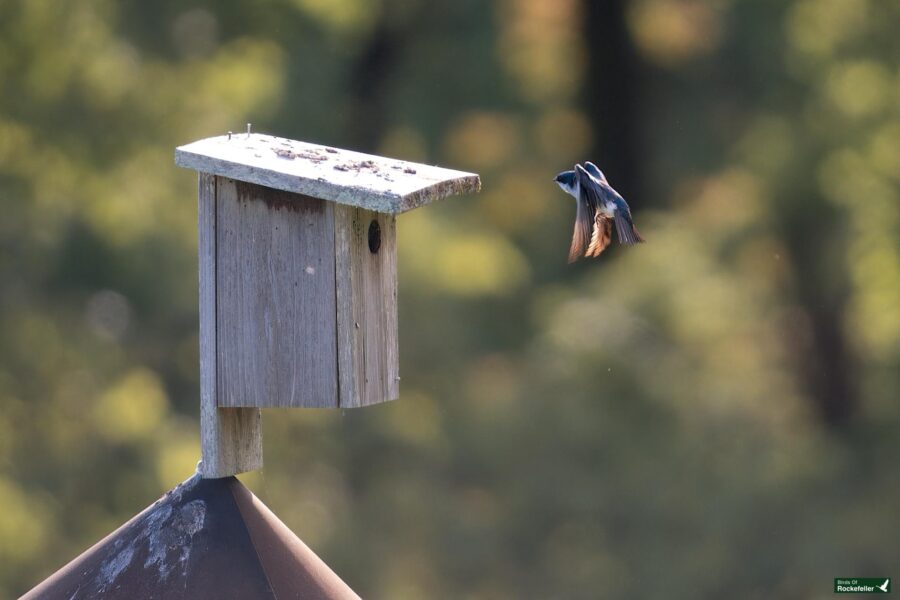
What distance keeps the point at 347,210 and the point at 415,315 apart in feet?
16.7

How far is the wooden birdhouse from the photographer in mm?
2584

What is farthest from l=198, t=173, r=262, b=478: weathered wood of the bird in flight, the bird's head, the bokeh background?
the bokeh background

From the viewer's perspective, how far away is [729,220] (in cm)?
788

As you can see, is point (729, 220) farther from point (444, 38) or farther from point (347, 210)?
point (347, 210)

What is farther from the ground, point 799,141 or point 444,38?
point 444,38

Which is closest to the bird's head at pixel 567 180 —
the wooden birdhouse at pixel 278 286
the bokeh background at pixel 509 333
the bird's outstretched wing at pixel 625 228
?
the bird's outstretched wing at pixel 625 228

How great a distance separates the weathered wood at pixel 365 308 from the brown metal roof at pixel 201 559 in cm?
30

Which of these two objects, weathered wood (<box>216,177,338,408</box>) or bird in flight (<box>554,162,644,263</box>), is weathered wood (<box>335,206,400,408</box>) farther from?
bird in flight (<box>554,162,644,263</box>)

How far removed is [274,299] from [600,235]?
3.27 ft

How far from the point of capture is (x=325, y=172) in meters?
2.56

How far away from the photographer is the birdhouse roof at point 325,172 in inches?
97.5

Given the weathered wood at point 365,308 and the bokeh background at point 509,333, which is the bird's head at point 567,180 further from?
the bokeh background at point 509,333

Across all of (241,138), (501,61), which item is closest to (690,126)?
(501,61)

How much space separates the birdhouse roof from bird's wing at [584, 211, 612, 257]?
0.49m
